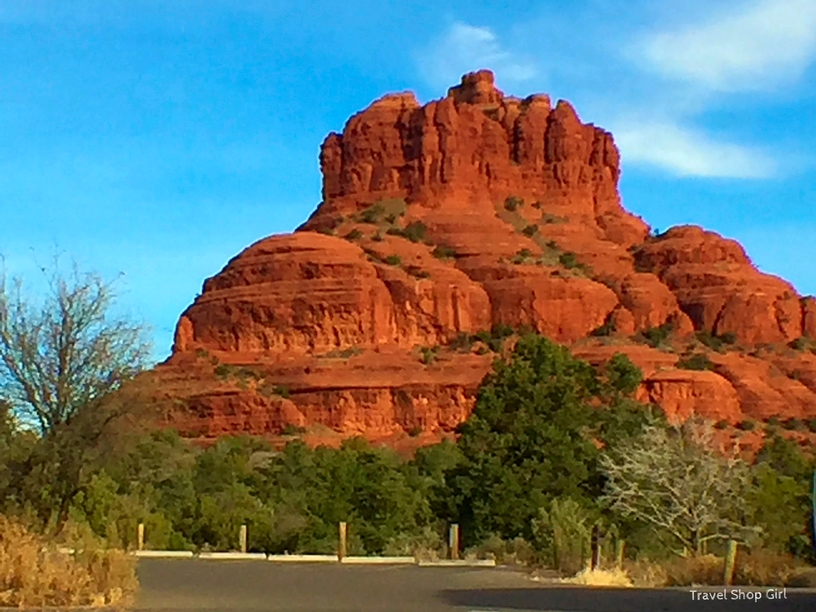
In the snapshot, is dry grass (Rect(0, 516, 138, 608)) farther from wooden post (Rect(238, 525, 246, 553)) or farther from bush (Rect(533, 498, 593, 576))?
wooden post (Rect(238, 525, 246, 553))

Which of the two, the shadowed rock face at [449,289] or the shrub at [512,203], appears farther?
the shrub at [512,203]

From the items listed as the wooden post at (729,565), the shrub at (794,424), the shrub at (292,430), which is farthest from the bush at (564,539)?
the shrub at (794,424)

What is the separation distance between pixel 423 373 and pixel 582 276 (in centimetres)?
2231

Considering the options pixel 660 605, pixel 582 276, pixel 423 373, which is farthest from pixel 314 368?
pixel 660 605

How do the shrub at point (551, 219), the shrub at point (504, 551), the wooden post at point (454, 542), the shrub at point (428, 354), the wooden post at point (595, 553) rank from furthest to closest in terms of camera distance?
the shrub at point (551, 219)
the shrub at point (428, 354)
the wooden post at point (454, 542)
the shrub at point (504, 551)
the wooden post at point (595, 553)

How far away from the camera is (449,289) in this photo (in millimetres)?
108438

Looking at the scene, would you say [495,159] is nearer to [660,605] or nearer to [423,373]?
[423,373]

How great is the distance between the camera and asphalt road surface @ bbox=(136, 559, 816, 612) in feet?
53.7

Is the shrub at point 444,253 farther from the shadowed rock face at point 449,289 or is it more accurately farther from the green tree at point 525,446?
the green tree at point 525,446

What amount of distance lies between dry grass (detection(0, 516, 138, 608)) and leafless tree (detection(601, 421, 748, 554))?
15379mm

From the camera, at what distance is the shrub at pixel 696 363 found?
102062mm

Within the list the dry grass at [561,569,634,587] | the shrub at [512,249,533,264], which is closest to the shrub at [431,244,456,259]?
the shrub at [512,249,533,264]

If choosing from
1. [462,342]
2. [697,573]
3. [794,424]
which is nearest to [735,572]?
[697,573]

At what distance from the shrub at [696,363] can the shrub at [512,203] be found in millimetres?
27677
